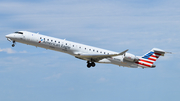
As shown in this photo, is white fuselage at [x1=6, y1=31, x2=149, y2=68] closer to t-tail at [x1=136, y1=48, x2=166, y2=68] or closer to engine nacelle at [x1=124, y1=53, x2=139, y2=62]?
engine nacelle at [x1=124, y1=53, x2=139, y2=62]

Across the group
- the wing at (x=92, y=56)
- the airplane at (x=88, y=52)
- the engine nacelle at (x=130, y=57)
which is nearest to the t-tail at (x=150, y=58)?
the airplane at (x=88, y=52)

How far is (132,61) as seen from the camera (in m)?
42.6

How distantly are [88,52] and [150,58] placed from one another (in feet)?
36.3

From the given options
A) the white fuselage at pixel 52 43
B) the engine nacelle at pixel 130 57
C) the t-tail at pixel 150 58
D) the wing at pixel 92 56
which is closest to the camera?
the white fuselage at pixel 52 43

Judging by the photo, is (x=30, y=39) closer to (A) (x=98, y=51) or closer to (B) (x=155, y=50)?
(A) (x=98, y=51)

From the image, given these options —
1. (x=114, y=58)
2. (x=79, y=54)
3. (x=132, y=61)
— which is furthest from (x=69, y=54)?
(x=132, y=61)

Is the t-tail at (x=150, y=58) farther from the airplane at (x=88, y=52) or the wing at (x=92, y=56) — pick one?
the wing at (x=92, y=56)

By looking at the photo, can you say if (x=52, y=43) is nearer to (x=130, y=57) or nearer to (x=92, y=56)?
(x=92, y=56)

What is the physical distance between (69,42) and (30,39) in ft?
19.8

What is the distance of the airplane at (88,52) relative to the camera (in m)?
38.9

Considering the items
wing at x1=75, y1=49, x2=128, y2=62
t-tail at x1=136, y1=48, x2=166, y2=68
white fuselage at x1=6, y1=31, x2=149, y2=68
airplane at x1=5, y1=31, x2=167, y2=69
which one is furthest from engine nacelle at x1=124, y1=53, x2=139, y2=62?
white fuselage at x1=6, y1=31, x2=149, y2=68

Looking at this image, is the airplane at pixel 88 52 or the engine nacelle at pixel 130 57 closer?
the airplane at pixel 88 52

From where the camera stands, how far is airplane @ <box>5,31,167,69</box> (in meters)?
38.9

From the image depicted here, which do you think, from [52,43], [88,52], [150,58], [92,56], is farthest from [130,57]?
[52,43]
